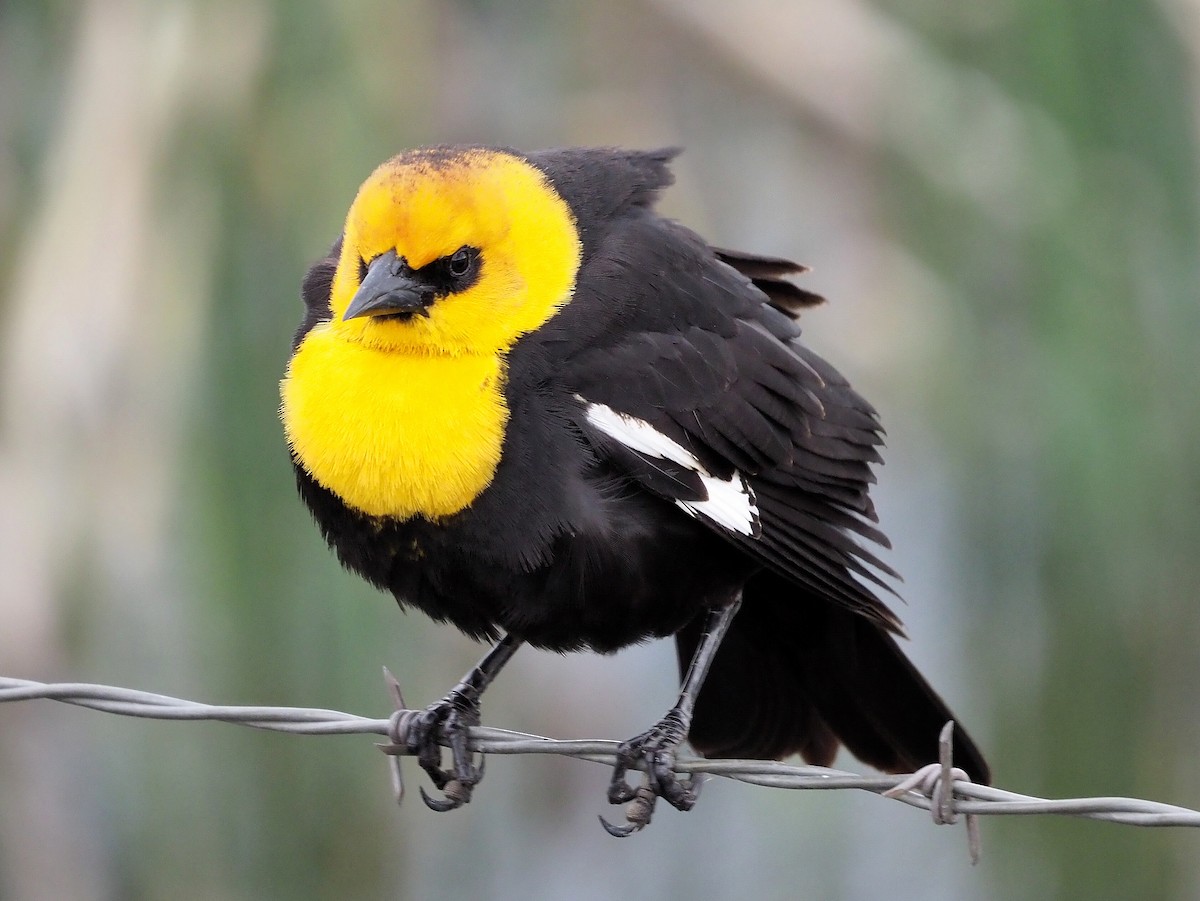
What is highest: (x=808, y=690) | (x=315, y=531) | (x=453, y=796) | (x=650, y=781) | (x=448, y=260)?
(x=448, y=260)

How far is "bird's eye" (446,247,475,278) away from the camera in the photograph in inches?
107

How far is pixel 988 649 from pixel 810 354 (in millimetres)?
1839

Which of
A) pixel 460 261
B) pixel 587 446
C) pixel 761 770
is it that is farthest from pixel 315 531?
pixel 761 770

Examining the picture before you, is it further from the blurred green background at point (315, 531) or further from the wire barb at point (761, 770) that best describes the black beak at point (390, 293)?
the blurred green background at point (315, 531)

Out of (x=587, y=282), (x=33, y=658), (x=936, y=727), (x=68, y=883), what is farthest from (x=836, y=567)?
(x=68, y=883)

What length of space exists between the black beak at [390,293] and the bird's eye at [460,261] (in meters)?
0.07

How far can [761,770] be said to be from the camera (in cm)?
227

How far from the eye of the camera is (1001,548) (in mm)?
4695

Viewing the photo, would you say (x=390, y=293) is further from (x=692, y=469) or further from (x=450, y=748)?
(x=450, y=748)

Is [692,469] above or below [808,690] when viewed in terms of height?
above

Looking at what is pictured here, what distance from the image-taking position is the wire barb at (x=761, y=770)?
2037 mm

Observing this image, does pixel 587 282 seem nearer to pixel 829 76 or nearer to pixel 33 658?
pixel 33 658

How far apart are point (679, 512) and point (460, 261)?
22.0 inches

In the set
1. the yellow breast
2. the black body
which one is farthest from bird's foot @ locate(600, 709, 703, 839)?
the yellow breast
